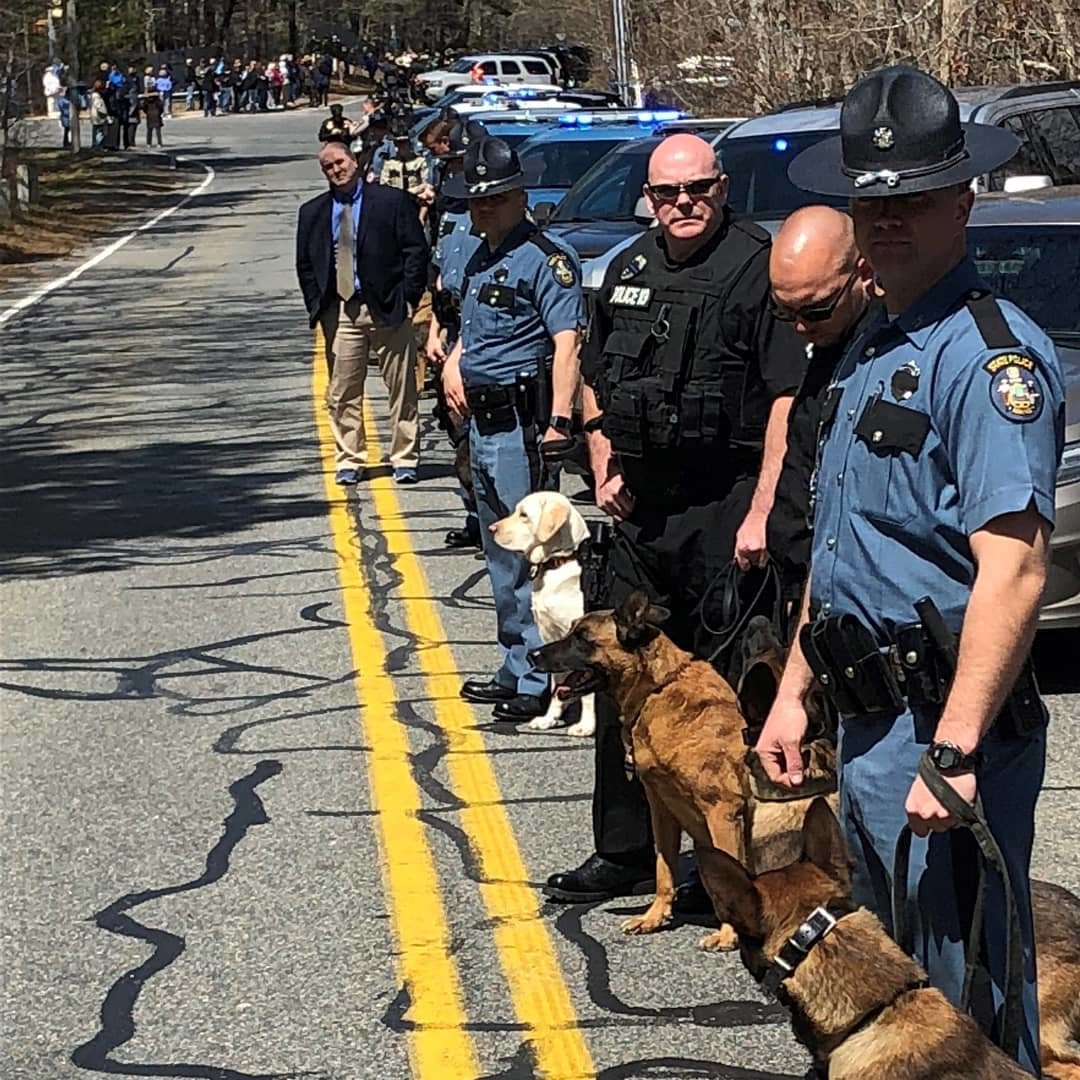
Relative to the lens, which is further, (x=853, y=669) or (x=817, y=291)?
(x=817, y=291)

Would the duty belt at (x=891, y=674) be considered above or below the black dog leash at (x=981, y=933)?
above

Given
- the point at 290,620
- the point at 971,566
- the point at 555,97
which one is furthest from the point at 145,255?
the point at 971,566

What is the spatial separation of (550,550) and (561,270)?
997mm

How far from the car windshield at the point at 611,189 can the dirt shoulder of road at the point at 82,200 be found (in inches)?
553

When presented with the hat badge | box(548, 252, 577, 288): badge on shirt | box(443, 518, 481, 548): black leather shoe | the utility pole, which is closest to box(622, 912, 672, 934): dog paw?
box(548, 252, 577, 288): badge on shirt

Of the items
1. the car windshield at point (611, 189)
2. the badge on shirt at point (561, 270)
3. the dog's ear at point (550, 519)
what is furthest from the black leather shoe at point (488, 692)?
the car windshield at point (611, 189)

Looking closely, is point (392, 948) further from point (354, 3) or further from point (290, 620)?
point (354, 3)

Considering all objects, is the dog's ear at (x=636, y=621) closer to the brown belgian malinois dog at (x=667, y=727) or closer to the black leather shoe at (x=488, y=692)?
the brown belgian malinois dog at (x=667, y=727)

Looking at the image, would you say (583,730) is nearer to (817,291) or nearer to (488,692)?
(488,692)

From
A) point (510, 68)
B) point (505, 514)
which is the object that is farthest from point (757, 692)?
point (510, 68)

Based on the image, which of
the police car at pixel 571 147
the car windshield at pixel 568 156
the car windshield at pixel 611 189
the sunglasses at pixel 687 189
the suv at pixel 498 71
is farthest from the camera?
the suv at pixel 498 71

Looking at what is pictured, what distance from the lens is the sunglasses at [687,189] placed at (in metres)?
5.48

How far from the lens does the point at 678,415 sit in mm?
5477

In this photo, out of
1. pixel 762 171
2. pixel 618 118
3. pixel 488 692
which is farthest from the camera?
pixel 618 118
